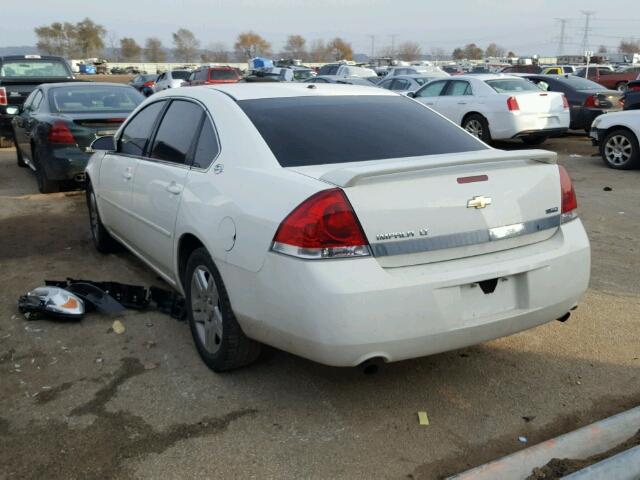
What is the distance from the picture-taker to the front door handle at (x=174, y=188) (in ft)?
13.0

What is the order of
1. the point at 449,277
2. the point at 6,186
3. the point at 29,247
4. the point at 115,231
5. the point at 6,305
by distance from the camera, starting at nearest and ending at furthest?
the point at 449,277 < the point at 6,305 < the point at 115,231 < the point at 29,247 < the point at 6,186

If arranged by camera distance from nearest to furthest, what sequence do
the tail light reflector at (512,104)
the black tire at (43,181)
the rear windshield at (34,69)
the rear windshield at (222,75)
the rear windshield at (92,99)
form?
the black tire at (43,181)
the rear windshield at (92,99)
the tail light reflector at (512,104)
the rear windshield at (34,69)
the rear windshield at (222,75)

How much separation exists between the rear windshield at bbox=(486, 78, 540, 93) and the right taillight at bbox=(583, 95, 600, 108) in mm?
1399

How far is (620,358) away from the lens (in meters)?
3.90

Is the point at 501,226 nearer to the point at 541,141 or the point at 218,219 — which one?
the point at 218,219

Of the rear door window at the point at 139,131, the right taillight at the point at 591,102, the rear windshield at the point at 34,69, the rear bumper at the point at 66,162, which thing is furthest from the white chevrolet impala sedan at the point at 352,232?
the rear windshield at the point at 34,69

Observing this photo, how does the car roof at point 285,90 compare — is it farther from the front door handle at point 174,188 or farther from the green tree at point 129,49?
the green tree at point 129,49

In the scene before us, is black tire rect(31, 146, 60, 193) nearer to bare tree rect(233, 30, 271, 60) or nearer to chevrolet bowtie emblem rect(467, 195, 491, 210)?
chevrolet bowtie emblem rect(467, 195, 491, 210)

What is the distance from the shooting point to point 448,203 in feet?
10.1

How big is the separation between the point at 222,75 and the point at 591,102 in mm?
16537

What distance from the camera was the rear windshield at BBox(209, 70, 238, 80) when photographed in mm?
26328

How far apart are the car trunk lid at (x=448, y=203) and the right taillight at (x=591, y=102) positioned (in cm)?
1207

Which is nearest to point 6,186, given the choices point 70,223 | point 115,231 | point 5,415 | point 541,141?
point 70,223

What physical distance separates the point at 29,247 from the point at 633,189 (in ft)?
26.2
